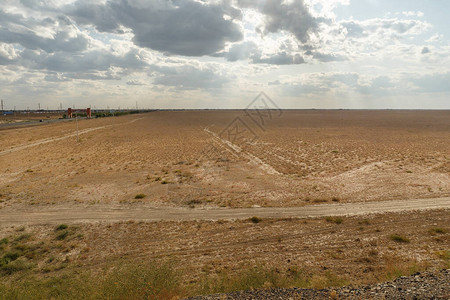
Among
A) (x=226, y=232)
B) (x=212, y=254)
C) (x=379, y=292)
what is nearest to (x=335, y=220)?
(x=226, y=232)

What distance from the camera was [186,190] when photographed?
18.5 meters

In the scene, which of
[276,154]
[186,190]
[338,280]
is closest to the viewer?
[338,280]

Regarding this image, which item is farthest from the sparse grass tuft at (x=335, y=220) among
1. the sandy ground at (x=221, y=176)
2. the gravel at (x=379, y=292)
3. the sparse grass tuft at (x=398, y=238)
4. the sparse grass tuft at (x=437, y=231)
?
the gravel at (x=379, y=292)

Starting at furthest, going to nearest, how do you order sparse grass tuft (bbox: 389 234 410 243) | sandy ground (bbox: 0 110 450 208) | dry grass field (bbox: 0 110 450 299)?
sandy ground (bbox: 0 110 450 208), sparse grass tuft (bbox: 389 234 410 243), dry grass field (bbox: 0 110 450 299)

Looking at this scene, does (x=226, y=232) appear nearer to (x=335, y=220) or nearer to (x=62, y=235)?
(x=335, y=220)

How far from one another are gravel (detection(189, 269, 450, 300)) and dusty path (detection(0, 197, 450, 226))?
648cm

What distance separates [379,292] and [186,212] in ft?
32.4

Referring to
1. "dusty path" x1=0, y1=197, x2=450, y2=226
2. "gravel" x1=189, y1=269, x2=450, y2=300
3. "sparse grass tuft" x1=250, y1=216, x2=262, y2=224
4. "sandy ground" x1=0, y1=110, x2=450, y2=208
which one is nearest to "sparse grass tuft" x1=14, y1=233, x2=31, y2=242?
"dusty path" x1=0, y1=197, x2=450, y2=226

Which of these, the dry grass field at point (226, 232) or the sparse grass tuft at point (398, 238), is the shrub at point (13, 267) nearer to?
the dry grass field at point (226, 232)

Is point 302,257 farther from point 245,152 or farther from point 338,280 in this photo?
point 245,152

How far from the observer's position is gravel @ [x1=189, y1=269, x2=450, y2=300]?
20.8 ft

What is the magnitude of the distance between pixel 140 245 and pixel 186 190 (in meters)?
7.89

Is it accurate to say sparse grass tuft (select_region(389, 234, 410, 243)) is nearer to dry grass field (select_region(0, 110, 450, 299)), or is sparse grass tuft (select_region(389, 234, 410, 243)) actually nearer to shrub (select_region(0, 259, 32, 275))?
dry grass field (select_region(0, 110, 450, 299))

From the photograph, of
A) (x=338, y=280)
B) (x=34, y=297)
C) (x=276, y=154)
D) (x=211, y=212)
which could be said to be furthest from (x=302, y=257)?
(x=276, y=154)
